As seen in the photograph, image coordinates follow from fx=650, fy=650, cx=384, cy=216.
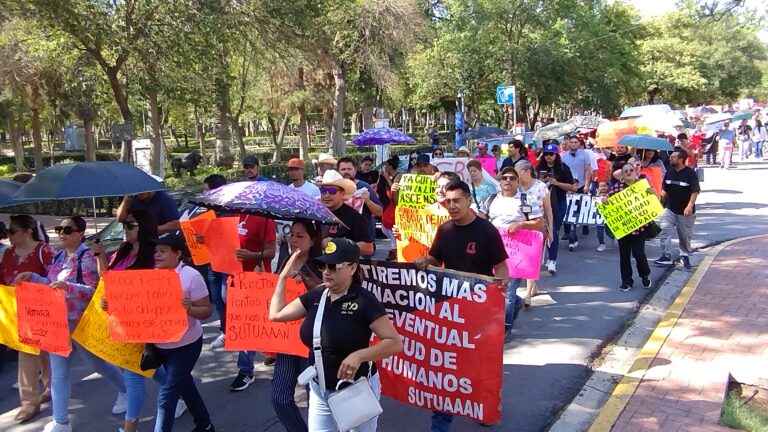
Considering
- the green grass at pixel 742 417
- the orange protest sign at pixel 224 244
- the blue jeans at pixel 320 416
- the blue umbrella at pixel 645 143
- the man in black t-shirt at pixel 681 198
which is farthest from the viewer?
the blue umbrella at pixel 645 143

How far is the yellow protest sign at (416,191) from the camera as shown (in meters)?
8.27

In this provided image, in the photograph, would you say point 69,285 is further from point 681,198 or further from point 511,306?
point 681,198

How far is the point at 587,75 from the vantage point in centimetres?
3528

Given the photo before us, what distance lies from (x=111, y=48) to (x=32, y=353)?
9.16m

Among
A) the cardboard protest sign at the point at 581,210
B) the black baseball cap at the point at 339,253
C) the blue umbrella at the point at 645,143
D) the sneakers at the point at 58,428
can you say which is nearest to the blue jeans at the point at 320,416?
the black baseball cap at the point at 339,253

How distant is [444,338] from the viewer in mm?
4445

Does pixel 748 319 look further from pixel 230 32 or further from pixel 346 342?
pixel 230 32

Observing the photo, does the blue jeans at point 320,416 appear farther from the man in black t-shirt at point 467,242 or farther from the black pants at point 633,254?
the black pants at point 633,254

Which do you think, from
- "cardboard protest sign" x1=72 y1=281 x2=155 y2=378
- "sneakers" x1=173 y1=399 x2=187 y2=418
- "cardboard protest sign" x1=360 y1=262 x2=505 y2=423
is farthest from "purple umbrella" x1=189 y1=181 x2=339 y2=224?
"sneakers" x1=173 y1=399 x2=187 y2=418

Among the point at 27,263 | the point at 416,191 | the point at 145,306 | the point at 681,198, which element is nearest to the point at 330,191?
the point at 145,306

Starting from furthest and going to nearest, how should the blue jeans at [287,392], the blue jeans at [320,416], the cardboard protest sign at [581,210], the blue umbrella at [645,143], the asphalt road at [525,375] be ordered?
the blue umbrella at [645,143] → the cardboard protest sign at [581,210] → the asphalt road at [525,375] → the blue jeans at [287,392] → the blue jeans at [320,416]

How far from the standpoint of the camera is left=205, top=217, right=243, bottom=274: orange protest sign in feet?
18.0

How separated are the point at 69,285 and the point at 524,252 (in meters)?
4.18

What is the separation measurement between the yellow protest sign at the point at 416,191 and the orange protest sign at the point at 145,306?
4281 mm
